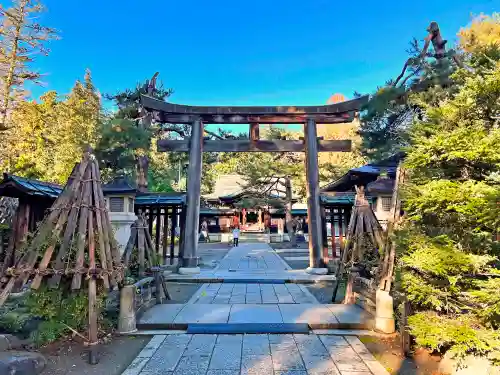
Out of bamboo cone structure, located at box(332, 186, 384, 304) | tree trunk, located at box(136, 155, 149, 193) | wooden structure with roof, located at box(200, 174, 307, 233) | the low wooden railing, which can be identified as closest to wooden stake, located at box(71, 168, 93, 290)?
the low wooden railing

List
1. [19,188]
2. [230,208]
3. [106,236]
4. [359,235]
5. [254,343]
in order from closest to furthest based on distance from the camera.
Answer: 1. [254,343]
2. [106,236]
3. [359,235]
4. [19,188]
5. [230,208]

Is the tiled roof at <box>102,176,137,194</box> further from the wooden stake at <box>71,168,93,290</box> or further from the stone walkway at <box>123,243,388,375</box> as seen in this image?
the wooden stake at <box>71,168,93,290</box>

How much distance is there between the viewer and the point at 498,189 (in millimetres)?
2912

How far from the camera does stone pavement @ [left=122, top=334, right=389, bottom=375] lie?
3.74m

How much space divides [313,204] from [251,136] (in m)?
3.31

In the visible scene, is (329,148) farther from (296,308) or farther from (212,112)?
(296,308)

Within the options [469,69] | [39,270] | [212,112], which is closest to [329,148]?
[212,112]

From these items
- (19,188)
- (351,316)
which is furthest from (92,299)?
(19,188)

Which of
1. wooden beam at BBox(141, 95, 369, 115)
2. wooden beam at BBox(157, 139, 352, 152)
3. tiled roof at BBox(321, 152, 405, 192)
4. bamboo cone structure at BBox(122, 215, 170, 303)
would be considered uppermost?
wooden beam at BBox(141, 95, 369, 115)

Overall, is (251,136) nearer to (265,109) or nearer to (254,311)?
(265,109)

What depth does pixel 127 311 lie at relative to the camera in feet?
16.7

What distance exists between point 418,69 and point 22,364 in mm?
15041

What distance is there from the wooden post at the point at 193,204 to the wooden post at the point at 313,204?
11.9ft

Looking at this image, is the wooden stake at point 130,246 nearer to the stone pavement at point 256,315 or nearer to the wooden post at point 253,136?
the stone pavement at point 256,315
